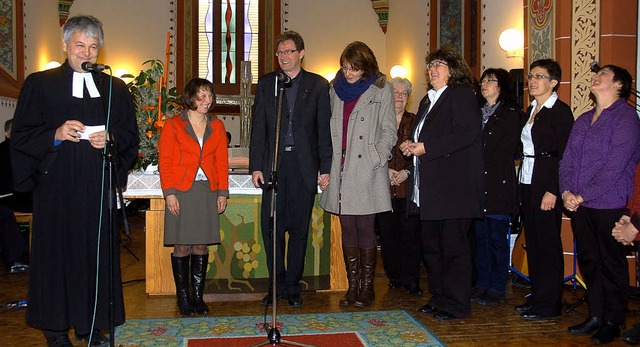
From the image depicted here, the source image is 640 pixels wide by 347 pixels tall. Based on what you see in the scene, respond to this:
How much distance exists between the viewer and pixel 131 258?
6691 mm

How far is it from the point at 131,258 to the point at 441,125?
3.82 m

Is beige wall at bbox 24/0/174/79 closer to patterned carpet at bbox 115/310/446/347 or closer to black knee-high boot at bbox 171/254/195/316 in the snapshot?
black knee-high boot at bbox 171/254/195/316

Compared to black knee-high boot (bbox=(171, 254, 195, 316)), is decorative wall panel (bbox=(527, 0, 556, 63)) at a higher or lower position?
higher

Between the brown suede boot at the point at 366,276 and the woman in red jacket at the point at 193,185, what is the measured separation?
100cm

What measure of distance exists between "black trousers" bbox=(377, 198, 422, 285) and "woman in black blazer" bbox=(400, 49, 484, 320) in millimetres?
741

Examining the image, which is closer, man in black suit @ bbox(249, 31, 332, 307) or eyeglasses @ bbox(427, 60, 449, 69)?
eyeglasses @ bbox(427, 60, 449, 69)

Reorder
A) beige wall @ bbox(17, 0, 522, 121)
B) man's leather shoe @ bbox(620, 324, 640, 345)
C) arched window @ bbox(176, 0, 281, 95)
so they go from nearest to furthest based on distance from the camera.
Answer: man's leather shoe @ bbox(620, 324, 640, 345) < beige wall @ bbox(17, 0, 522, 121) < arched window @ bbox(176, 0, 281, 95)

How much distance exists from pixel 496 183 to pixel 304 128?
4.47ft

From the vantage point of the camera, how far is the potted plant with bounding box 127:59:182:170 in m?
5.00

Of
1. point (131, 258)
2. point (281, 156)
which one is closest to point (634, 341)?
point (281, 156)

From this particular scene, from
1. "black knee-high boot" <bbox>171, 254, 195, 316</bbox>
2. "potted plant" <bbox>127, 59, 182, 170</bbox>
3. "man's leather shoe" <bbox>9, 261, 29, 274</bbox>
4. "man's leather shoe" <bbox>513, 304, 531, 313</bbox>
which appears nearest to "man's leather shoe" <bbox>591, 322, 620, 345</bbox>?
"man's leather shoe" <bbox>513, 304, 531, 313</bbox>

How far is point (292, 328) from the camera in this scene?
4.00 meters

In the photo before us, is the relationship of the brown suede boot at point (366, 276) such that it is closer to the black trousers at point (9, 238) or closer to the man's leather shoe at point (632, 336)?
the man's leather shoe at point (632, 336)

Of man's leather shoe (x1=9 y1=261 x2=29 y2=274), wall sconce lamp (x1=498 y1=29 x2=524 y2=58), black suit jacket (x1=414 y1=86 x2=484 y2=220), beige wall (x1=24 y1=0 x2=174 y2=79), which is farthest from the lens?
beige wall (x1=24 y1=0 x2=174 y2=79)
